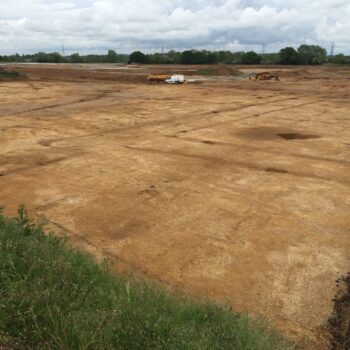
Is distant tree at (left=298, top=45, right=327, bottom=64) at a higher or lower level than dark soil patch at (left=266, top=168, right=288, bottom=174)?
higher

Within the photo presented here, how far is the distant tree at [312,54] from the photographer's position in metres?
80.4

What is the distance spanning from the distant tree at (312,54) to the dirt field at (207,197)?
6615cm

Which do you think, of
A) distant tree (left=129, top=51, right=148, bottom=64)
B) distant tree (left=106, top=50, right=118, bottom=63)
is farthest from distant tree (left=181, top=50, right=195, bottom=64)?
distant tree (left=106, top=50, right=118, bottom=63)

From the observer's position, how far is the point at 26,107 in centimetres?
2208

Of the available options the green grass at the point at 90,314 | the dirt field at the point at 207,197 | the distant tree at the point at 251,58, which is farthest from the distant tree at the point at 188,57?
the green grass at the point at 90,314

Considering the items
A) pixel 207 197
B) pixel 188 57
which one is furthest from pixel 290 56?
pixel 207 197

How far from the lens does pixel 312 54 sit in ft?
276

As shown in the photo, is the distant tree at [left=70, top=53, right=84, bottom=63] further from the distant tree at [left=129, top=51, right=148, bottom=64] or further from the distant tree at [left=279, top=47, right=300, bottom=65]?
the distant tree at [left=279, top=47, right=300, bottom=65]

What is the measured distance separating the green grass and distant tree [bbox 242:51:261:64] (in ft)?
278

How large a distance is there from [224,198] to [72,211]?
9.96 ft

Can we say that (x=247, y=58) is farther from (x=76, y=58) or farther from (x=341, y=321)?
(x=341, y=321)

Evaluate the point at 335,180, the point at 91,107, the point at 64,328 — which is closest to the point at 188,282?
the point at 64,328

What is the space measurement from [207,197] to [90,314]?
571 cm

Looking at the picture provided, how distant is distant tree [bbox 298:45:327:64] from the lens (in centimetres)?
8038
